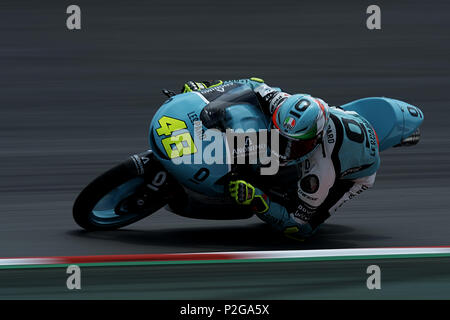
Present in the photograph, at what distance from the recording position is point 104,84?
10.9 m

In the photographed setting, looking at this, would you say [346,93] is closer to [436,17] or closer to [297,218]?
[436,17]

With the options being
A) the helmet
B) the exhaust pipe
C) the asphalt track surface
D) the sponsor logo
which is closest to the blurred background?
the asphalt track surface

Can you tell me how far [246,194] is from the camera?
621 cm

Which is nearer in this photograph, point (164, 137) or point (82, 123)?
point (164, 137)

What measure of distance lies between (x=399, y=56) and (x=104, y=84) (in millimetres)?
3897

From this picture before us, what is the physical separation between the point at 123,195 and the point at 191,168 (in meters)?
0.66

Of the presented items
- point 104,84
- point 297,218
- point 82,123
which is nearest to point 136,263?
point 297,218

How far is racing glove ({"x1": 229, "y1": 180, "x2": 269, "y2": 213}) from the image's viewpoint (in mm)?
6207

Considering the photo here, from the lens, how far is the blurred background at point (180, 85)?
7051mm

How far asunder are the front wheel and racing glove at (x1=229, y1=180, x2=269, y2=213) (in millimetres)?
612

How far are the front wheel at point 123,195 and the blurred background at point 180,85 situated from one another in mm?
118

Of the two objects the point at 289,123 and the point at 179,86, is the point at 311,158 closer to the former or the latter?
the point at 289,123

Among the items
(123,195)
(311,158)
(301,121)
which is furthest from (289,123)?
(123,195)

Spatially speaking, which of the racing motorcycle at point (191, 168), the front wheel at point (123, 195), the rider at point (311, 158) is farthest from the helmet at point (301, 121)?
the front wheel at point (123, 195)
